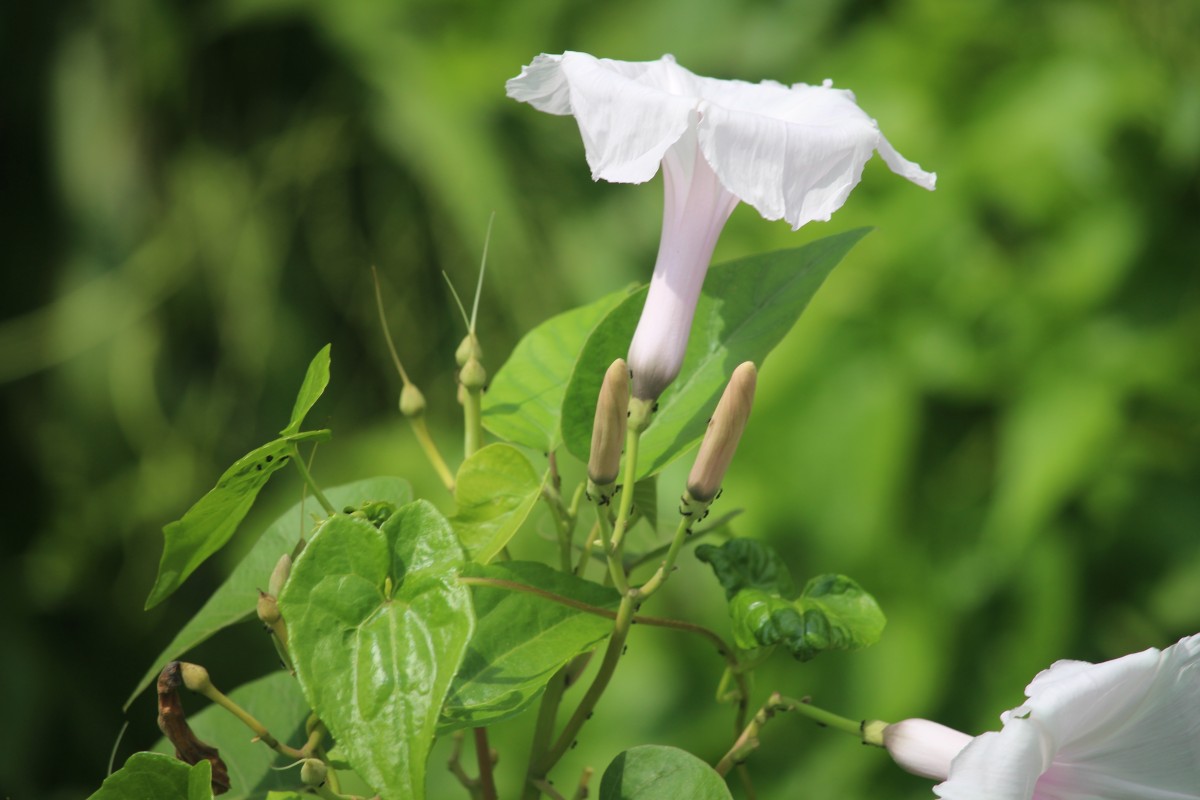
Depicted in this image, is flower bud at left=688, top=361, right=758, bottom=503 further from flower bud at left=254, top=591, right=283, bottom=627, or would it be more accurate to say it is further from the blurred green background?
the blurred green background

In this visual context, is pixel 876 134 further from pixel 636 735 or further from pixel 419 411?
pixel 636 735

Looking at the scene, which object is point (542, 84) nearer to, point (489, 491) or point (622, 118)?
point (622, 118)

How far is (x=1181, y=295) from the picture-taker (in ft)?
4.16

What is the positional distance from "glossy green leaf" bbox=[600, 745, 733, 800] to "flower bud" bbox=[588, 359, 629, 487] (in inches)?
3.8

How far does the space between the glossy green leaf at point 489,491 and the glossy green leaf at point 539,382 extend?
0.06 meters

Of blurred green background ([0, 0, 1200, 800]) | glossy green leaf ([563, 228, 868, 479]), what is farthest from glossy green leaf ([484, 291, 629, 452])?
blurred green background ([0, 0, 1200, 800])

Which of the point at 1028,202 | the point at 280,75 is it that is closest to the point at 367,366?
the point at 280,75

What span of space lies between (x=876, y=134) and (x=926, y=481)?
911 millimetres

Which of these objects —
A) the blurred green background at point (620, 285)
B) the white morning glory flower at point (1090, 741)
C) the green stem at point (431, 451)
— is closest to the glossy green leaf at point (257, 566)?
the green stem at point (431, 451)

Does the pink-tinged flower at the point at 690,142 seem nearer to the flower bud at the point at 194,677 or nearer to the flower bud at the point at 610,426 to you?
the flower bud at the point at 610,426

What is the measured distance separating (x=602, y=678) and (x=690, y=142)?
216 mm

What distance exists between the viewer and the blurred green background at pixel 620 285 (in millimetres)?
1255

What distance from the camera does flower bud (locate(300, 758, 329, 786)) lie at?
1.25ft

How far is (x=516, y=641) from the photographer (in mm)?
416
